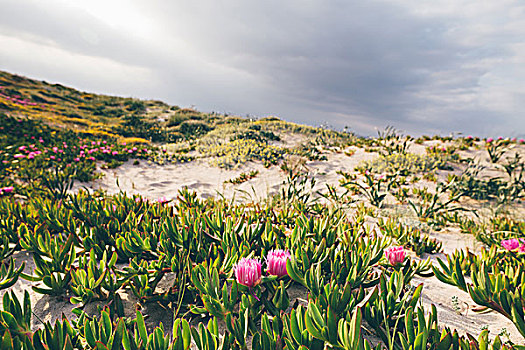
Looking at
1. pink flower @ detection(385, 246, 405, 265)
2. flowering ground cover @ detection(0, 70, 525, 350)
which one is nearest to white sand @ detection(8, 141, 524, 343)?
flowering ground cover @ detection(0, 70, 525, 350)

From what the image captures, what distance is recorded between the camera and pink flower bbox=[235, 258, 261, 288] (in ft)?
5.37

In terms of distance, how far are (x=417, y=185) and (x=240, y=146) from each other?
7377mm

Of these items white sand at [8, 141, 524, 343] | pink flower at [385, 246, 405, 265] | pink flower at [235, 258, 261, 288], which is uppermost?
pink flower at [385, 246, 405, 265]

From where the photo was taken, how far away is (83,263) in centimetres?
200

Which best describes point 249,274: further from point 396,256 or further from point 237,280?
point 396,256

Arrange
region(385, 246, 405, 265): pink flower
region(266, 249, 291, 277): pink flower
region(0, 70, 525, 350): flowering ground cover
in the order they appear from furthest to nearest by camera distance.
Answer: region(385, 246, 405, 265): pink flower → region(266, 249, 291, 277): pink flower → region(0, 70, 525, 350): flowering ground cover

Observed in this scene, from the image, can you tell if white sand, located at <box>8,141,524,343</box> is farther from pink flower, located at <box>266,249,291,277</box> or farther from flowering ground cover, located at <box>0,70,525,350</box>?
pink flower, located at <box>266,249,291,277</box>

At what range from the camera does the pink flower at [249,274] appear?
1.64 m

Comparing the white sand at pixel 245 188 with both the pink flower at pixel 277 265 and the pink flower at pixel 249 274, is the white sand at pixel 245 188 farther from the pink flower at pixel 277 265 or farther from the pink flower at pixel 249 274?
the pink flower at pixel 277 265

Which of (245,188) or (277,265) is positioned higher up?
(277,265)

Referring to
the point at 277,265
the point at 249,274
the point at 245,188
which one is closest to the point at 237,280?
the point at 249,274

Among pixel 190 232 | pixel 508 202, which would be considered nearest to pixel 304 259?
pixel 190 232

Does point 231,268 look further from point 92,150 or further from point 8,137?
point 8,137

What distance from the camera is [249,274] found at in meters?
1.64
